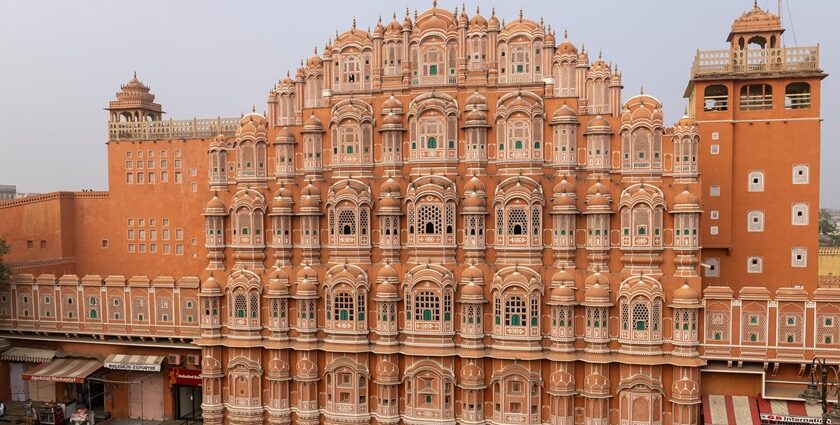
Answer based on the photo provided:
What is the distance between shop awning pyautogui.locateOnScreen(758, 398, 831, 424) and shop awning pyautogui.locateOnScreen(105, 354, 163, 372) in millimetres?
27004

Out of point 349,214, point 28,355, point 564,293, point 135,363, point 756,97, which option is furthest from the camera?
point 28,355

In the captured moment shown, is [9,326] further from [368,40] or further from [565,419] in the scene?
[565,419]

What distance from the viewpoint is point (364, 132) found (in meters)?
28.6

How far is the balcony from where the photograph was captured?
29406mm

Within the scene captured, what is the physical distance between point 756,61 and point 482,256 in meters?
16.4

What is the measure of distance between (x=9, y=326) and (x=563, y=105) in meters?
30.0

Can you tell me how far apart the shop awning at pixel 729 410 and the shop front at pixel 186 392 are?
75.8 feet

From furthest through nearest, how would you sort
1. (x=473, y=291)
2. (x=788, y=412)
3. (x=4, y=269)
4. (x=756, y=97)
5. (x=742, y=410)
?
(x=4, y=269)
(x=756, y=97)
(x=473, y=291)
(x=742, y=410)
(x=788, y=412)

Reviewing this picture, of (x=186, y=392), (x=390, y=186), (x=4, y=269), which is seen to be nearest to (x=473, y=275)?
(x=390, y=186)

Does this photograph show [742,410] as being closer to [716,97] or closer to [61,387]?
[716,97]

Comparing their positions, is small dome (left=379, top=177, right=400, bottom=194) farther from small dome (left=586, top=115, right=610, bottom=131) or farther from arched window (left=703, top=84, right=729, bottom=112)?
arched window (left=703, top=84, right=729, bottom=112)

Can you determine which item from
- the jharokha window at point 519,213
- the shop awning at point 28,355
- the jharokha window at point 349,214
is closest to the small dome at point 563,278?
the jharokha window at point 519,213

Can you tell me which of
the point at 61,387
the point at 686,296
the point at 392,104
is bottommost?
the point at 61,387

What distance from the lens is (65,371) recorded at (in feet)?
103
